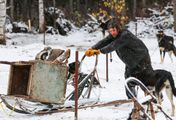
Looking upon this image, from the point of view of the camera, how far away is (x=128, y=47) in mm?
7684

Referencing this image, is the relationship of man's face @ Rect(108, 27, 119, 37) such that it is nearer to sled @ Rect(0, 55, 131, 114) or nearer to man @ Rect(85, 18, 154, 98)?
man @ Rect(85, 18, 154, 98)

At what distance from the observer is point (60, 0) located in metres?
39.1

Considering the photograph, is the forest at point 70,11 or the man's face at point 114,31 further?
the forest at point 70,11

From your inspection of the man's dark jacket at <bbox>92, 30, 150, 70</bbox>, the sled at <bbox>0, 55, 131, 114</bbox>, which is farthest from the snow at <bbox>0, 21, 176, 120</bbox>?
the man's dark jacket at <bbox>92, 30, 150, 70</bbox>

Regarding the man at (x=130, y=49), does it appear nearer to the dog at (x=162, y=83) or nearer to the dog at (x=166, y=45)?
the dog at (x=162, y=83)

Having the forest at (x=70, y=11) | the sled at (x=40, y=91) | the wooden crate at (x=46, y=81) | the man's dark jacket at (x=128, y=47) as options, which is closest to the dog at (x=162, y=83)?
the man's dark jacket at (x=128, y=47)

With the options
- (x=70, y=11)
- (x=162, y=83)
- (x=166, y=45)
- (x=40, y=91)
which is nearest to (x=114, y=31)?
(x=162, y=83)

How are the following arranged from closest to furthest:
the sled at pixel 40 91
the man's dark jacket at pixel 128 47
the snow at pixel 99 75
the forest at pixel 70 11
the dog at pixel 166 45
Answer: the man's dark jacket at pixel 128 47 → the sled at pixel 40 91 → the snow at pixel 99 75 → the dog at pixel 166 45 → the forest at pixel 70 11

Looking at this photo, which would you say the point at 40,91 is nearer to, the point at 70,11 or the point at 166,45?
the point at 166,45

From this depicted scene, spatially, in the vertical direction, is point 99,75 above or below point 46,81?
above

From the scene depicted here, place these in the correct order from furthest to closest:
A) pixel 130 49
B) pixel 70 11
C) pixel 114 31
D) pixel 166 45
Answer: pixel 70 11
pixel 166 45
pixel 130 49
pixel 114 31

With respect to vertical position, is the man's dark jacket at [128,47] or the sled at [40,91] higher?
the man's dark jacket at [128,47]

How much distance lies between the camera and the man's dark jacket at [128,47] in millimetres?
7559

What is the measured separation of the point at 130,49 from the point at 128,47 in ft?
0.17
